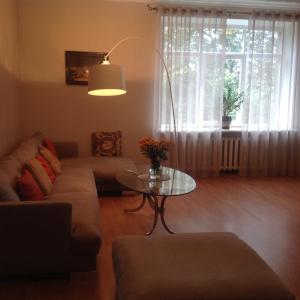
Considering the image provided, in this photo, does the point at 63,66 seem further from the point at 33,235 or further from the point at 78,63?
the point at 33,235

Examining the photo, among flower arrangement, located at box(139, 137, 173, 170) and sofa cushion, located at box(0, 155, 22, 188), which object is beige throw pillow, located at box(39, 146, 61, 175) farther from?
flower arrangement, located at box(139, 137, 173, 170)

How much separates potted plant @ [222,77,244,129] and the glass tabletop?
89.4 inches

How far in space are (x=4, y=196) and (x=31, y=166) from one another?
745 millimetres

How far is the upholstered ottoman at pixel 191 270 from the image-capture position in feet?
5.60

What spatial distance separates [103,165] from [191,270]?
2950mm

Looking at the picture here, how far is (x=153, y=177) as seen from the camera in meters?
3.54

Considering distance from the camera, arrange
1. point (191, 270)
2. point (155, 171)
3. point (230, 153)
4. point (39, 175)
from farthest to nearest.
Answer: point (230, 153)
point (155, 171)
point (39, 175)
point (191, 270)

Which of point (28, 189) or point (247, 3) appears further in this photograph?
point (247, 3)

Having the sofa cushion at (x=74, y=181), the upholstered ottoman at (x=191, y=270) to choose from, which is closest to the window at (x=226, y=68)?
the sofa cushion at (x=74, y=181)

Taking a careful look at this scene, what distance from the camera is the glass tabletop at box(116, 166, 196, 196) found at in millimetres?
3105

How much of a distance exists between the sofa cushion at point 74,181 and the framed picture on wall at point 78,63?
167 cm

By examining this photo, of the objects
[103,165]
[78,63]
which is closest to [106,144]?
[103,165]

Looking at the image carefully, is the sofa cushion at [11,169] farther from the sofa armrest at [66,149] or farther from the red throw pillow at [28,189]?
the sofa armrest at [66,149]

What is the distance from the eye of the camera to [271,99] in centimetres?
576
